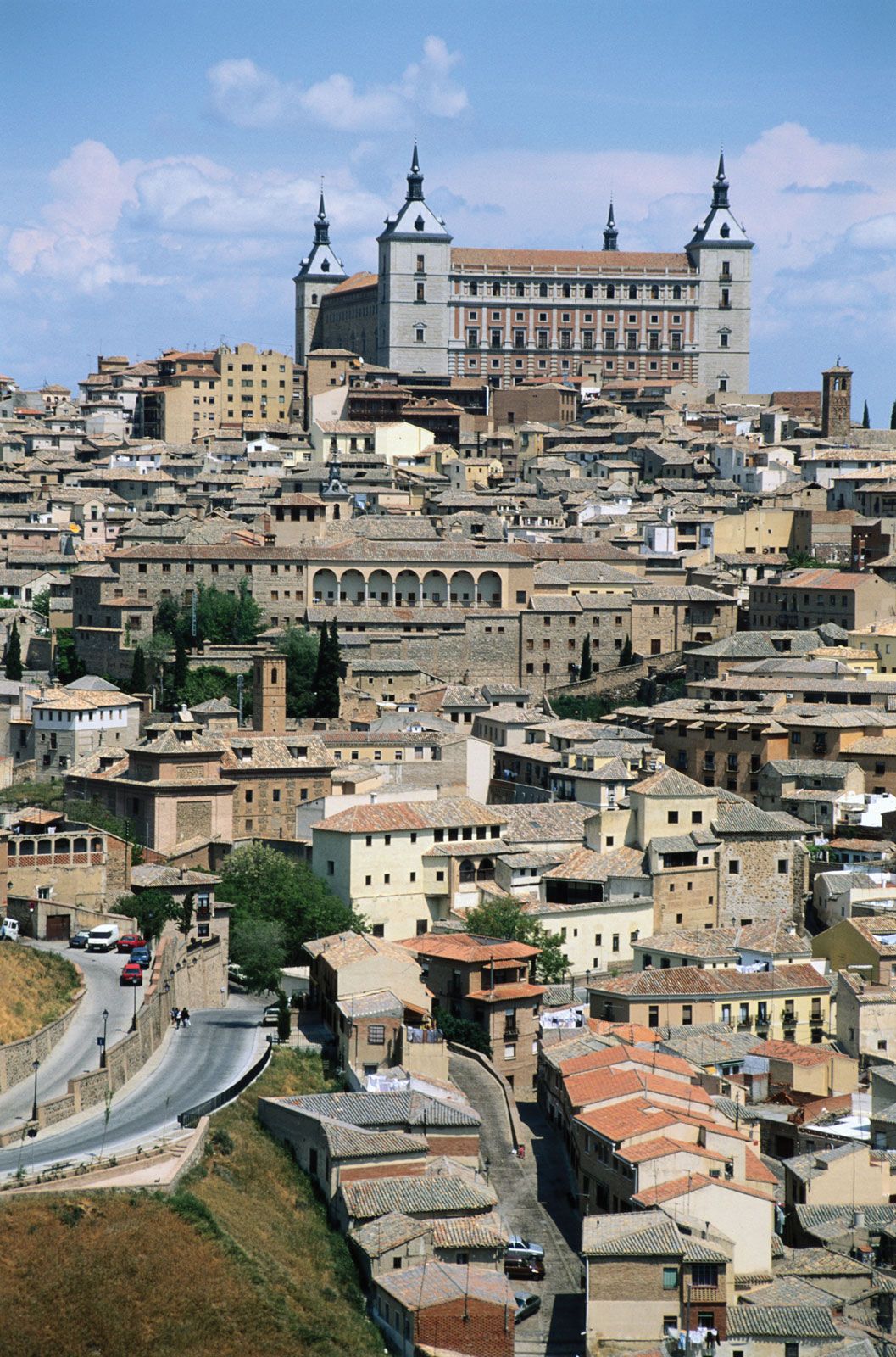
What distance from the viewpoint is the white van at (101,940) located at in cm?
4531

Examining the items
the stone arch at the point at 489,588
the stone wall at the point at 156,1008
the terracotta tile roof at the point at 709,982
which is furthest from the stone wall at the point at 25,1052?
the stone arch at the point at 489,588

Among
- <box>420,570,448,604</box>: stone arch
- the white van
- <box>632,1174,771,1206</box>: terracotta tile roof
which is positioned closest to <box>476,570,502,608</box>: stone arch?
<box>420,570,448,604</box>: stone arch

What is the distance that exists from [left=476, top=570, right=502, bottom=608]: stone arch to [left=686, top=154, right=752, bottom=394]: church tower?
180 feet

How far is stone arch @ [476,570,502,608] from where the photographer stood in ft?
254

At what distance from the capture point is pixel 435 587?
78125 millimetres

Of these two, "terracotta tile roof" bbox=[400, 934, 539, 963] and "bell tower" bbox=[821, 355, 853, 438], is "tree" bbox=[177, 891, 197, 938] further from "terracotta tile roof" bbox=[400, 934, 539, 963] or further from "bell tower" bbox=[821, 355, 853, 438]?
"bell tower" bbox=[821, 355, 853, 438]

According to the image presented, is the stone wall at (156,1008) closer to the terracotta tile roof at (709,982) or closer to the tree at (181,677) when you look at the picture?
the terracotta tile roof at (709,982)

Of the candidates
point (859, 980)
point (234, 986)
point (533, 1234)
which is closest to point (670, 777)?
point (859, 980)

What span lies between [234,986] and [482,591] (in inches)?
1213

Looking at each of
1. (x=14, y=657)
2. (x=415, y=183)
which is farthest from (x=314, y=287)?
(x=14, y=657)

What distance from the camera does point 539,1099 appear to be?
4534cm

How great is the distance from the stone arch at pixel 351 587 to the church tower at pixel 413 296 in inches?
1934

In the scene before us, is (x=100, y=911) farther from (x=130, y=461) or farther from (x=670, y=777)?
(x=130, y=461)

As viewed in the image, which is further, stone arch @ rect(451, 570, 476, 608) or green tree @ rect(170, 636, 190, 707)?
stone arch @ rect(451, 570, 476, 608)
